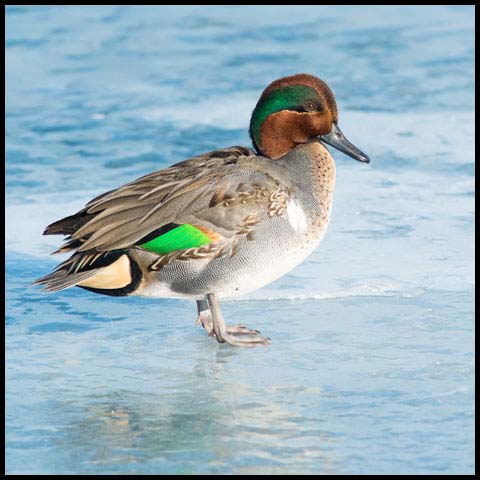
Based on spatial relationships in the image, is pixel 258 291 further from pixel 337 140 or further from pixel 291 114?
pixel 291 114

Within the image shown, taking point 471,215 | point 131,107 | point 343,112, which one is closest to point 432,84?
point 343,112

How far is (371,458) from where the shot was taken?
471 centimetres

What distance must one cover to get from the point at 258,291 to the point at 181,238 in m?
1.03

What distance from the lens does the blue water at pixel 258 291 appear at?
16.2 feet

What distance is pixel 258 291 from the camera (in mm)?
Answer: 6934

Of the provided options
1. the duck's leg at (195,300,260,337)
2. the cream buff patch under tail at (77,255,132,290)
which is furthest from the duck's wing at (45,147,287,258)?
the duck's leg at (195,300,260,337)

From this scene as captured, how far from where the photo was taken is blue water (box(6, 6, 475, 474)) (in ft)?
16.2

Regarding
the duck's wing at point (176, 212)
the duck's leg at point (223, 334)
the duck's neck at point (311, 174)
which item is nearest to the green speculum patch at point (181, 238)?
the duck's wing at point (176, 212)

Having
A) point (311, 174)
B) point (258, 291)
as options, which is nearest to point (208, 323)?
point (258, 291)

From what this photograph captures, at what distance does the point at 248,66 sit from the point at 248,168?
5472 millimetres

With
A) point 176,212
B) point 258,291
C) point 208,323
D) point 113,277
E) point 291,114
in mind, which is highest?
point 291,114

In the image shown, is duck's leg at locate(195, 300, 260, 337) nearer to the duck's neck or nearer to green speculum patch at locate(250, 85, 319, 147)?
the duck's neck

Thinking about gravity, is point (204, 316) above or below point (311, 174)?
below

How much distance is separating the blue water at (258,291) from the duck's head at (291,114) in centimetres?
82
